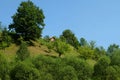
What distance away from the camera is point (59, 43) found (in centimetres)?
11169

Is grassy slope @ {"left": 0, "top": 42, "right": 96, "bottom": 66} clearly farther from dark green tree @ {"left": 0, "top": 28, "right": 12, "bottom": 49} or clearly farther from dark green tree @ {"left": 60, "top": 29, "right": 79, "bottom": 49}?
dark green tree @ {"left": 60, "top": 29, "right": 79, "bottom": 49}

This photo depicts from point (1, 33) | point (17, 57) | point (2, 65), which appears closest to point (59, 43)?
point (1, 33)

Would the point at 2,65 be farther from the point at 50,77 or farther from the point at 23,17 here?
the point at 23,17

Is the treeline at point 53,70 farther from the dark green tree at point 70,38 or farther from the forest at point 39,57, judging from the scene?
the dark green tree at point 70,38

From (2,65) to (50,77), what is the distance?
8138 mm

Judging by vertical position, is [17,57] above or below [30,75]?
above

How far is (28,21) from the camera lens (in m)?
111

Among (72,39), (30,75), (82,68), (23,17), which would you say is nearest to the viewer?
(30,75)

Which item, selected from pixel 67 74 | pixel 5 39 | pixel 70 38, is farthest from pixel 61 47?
pixel 67 74

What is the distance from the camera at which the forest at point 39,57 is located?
75.1m

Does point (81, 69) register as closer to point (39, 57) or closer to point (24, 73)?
point (39, 57)

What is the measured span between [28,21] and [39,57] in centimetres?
2919

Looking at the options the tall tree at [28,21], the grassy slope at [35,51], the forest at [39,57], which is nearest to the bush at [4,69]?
the forest at [39,57]

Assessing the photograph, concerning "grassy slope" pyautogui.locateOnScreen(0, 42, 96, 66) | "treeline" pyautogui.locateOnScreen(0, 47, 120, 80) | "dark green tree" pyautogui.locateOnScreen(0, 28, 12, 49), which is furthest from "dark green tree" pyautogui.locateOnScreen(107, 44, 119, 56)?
"treeline" pyautogui.locateOnScreen(0, 47, 120, 80)
